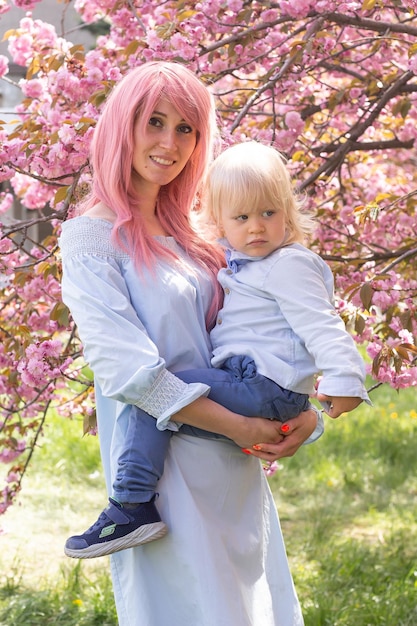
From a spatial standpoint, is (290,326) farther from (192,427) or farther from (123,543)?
(123,543)

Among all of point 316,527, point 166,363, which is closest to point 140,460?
point 166,363

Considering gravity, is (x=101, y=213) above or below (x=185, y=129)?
below

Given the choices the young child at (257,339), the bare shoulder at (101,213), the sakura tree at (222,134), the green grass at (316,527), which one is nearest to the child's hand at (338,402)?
the young child at (257,339)

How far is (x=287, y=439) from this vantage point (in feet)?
6.72

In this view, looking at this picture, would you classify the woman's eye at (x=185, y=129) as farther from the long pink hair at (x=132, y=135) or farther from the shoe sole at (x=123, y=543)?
the shoe sole at (x=123, y=543)

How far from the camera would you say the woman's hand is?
2014mm

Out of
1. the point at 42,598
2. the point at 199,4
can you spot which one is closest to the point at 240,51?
the point at 199,4

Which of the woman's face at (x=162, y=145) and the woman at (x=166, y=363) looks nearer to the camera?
the woman at (x=166, y=363)

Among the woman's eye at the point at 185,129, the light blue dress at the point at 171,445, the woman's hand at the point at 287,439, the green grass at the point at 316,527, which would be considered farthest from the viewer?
the green grass at the point at 316,527

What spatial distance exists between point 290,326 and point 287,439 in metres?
0.24

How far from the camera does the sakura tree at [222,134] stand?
2797 millimetres

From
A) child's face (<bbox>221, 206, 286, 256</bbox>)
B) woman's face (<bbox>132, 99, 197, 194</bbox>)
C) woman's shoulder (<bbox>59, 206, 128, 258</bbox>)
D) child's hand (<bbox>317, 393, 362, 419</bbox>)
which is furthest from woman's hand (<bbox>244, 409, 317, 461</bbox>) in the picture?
woman's face (<bbox>132, 99, 197, 194</bbox>)

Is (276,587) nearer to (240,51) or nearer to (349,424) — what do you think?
(240,51)

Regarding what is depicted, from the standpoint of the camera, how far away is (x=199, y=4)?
128 inches
